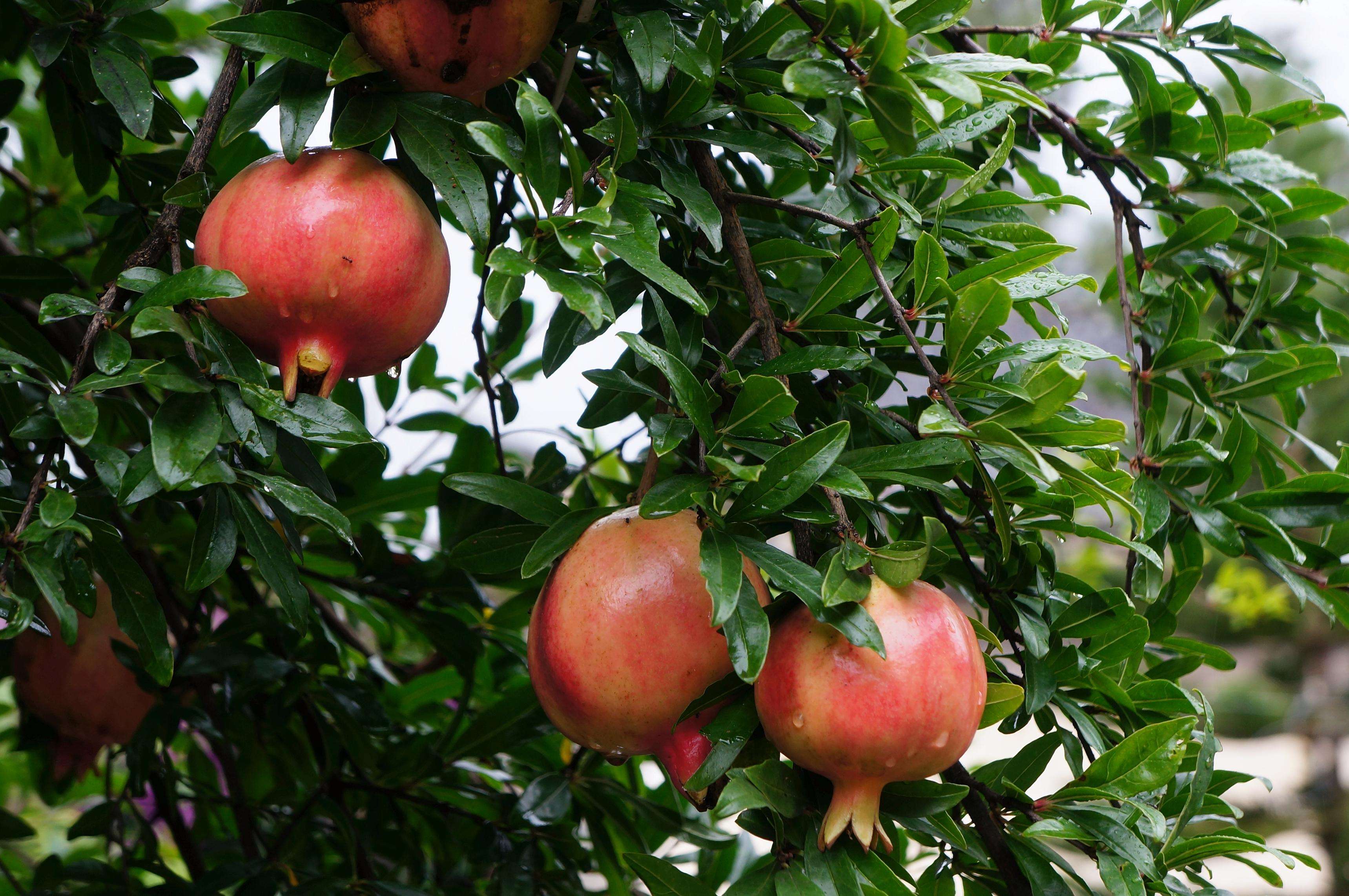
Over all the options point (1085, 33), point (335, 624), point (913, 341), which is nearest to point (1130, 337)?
point (1085, 33)

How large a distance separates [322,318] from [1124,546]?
47 centimetres

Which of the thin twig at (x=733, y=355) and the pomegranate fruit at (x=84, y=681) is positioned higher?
the thin twig at (x=733, y=355)

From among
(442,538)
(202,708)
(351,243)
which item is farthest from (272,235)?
(202,708)

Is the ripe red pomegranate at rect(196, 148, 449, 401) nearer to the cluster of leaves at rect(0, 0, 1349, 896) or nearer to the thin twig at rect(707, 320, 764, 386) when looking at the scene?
the cluster of leaves at rect(0, 0, 1349, 896)

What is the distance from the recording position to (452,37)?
1.78 feet

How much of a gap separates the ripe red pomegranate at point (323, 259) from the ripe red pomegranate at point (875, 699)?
0.26m

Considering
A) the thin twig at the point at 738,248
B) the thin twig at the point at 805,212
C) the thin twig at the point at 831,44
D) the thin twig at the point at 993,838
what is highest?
the thin twig at the point at 831,44

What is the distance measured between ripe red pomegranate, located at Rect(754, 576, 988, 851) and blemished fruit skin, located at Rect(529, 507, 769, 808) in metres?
0.04

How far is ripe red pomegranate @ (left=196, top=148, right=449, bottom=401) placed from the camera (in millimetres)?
515

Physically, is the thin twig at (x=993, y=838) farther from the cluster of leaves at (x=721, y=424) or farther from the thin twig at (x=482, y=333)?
the thin twig at (x=482, y=333)

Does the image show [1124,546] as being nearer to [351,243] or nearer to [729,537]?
[729,537]

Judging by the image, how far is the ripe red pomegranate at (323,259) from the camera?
0.51m

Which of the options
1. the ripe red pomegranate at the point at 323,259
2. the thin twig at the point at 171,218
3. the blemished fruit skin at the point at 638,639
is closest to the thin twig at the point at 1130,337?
the blemished fruit skin at the point at 638,639

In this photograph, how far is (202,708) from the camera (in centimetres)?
106
